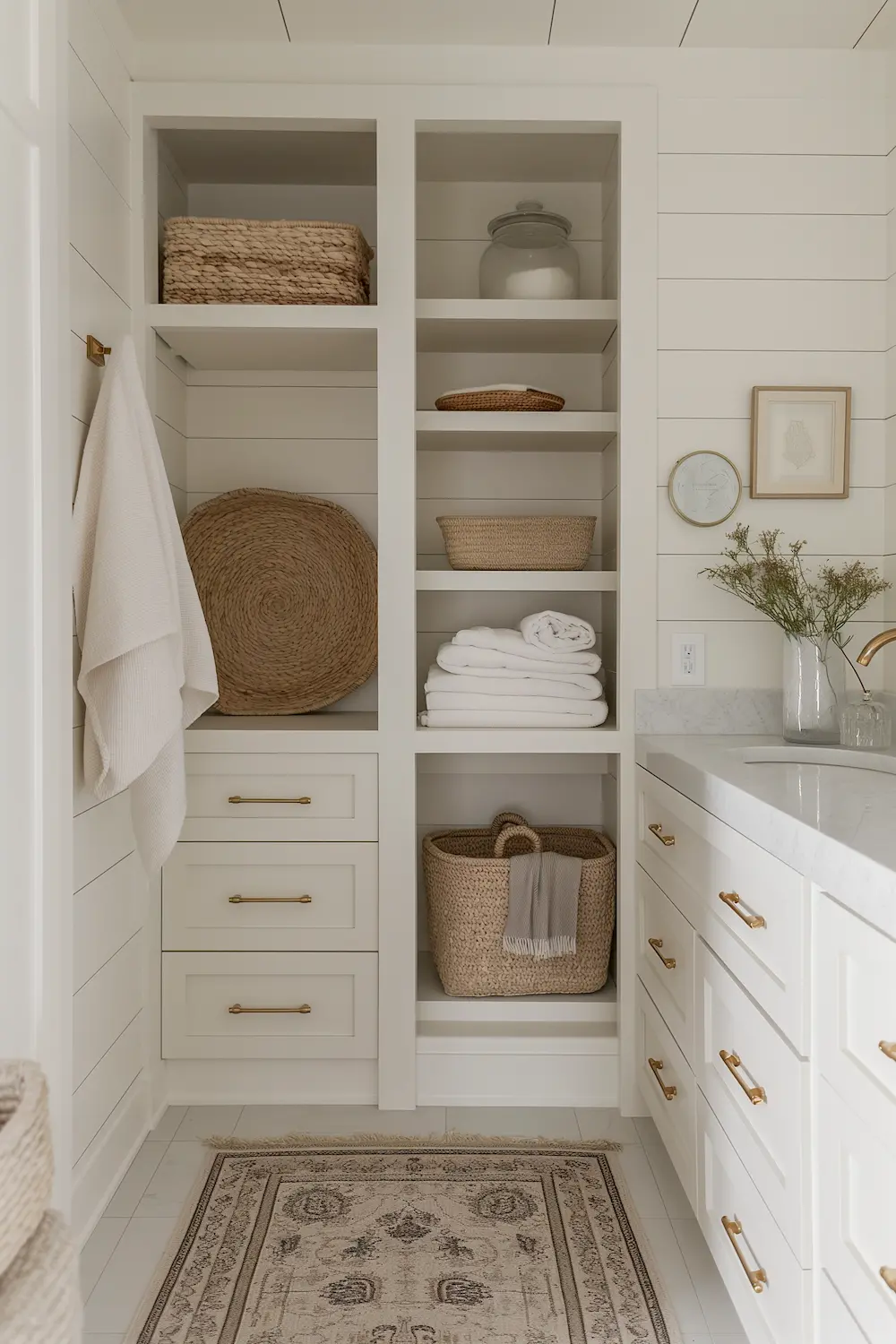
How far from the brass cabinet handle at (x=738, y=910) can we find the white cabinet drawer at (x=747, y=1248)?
1.20 feet

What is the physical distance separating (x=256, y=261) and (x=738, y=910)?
173 centimetres

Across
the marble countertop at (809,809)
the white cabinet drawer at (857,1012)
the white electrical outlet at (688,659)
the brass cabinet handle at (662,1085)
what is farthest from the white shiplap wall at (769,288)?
the white cabinet drawer at (857,1012)

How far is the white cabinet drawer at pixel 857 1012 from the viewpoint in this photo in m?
1.03

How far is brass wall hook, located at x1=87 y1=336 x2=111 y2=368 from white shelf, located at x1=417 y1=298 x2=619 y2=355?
0.73 meters

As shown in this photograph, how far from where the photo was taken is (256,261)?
2.33 m

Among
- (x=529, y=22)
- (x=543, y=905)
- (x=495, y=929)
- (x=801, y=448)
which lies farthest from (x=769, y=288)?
(x=495, y=929)

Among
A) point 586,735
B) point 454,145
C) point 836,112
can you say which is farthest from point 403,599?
point 836,112

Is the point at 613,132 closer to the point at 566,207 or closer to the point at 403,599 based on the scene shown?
the point at 566,207

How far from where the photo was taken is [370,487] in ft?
A: 9.21

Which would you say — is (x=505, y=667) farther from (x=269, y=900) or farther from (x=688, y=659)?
(x=269, y=900)

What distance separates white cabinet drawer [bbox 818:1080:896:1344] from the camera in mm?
1027

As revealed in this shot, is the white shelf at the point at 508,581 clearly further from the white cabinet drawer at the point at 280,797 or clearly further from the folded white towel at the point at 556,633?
the white cabinet drawer at the point at 280,797

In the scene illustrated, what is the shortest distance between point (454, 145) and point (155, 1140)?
94.3 inches

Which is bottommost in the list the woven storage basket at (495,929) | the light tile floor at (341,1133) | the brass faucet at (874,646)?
the light tile floor at (341,1133)
